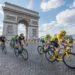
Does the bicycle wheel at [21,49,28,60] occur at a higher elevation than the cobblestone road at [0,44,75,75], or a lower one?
higher

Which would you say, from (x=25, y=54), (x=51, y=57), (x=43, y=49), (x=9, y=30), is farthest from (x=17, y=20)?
(x=51, y=57)

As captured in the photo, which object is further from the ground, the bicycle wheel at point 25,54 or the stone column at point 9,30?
the stone column at point 9,30

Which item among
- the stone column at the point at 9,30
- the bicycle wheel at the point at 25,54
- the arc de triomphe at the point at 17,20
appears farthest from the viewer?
the arc de triomphe at the point at 17,20

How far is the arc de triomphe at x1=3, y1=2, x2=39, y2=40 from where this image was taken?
4574 cm

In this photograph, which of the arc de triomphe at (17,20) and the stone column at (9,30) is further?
the arc de triomphe at (17,20)

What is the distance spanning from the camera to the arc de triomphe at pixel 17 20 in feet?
150

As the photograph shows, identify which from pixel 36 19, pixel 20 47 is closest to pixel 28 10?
pixel 36 19

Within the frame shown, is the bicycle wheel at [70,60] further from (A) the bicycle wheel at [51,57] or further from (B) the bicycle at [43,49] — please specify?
(B) the bicycle at [43,49]

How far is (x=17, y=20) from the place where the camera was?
50094mm

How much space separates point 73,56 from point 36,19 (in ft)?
159

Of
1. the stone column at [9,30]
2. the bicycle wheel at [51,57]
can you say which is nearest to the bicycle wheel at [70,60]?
the bicycle wheel at [51,57]

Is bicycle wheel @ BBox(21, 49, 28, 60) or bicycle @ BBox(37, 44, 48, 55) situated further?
Answer: bicycle @ BBox(37, 44, 48, 55)

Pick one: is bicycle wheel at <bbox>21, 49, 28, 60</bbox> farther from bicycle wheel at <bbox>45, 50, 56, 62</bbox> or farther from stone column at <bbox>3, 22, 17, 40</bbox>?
stone column at <bbox>3, 22, 17, 40</bbox>

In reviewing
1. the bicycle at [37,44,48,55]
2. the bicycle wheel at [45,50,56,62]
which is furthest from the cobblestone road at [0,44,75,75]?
the bicycle at [37,44,48,55]
